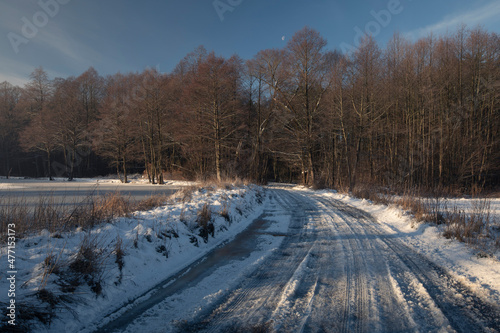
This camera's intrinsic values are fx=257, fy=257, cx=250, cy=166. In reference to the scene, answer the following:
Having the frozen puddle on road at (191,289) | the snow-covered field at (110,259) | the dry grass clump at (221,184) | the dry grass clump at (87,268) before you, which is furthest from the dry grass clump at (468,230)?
the dry grass clump at (221,184)

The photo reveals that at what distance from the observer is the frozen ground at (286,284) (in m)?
2.73

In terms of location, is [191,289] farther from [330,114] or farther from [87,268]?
[330,114]

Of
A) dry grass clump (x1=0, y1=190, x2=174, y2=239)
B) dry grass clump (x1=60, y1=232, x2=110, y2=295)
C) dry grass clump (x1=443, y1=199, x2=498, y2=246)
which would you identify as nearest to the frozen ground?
dry grass clump (x1=60, y1=232, x2=110, y2=295)

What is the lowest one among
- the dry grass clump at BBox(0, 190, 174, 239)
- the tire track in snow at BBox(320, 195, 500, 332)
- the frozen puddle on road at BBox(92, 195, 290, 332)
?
the frozen puddle on road at BBox(92, 195, 290, 332)

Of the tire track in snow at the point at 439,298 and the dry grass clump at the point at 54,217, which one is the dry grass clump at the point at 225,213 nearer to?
the dry grass clump at the point at 54,217

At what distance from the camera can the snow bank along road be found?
2684mm

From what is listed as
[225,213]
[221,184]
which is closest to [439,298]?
[225,213]

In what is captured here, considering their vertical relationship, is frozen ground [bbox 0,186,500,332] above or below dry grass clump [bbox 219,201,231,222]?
below

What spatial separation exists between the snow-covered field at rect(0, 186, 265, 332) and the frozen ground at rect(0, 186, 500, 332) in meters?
0.02

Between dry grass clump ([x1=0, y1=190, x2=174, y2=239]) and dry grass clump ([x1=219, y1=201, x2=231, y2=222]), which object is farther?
dry grass clump ([x1=219, y1=201, x2=231, y2=222])

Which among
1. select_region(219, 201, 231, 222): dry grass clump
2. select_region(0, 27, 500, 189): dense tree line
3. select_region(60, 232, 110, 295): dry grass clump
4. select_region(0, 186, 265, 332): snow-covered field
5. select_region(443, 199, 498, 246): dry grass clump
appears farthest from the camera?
select_region(0, 27, 500, 189): dense tree line

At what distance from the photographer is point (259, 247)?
18.1 ft

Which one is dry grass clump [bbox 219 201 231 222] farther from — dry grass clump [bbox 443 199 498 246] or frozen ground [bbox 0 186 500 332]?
dry grass clump [bbox 443 199 498 246]

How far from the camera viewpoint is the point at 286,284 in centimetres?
359
